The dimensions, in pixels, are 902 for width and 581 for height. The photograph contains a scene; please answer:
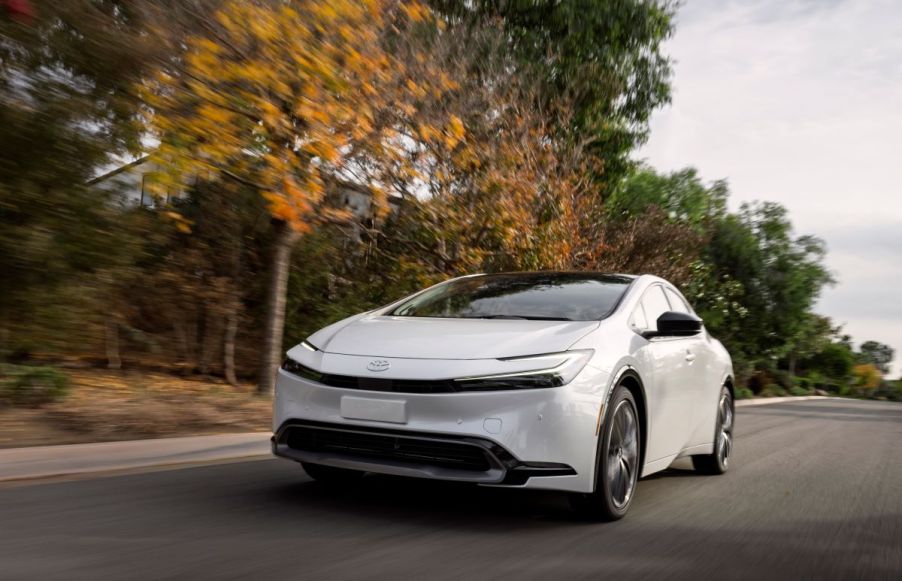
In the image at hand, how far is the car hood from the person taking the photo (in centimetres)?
489

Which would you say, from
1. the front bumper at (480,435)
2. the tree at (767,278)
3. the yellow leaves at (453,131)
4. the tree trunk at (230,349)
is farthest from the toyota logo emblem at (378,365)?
the tree at (767,278)

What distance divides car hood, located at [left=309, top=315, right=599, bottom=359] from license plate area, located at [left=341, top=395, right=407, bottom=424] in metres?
0.29

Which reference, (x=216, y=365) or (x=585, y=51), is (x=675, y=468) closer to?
(x=216, y=365)

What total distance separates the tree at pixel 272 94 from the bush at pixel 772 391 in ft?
118

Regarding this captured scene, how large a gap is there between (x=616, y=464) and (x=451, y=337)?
1200 millimetres

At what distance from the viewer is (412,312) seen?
20.5 feet

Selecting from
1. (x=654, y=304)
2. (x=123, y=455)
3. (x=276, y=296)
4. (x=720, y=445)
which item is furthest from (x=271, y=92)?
(x=720, y=445)

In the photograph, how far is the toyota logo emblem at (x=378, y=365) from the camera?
4.85 m

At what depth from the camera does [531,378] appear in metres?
4.70

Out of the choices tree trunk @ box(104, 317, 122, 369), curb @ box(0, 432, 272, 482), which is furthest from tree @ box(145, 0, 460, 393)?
tree trunk @ box(104, 317, 122, 369)

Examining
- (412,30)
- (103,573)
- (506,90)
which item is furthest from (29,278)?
(506,90)

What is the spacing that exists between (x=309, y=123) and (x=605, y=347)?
5.24 m

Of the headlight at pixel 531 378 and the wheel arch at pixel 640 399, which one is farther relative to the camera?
the wheel arch at pixel 640 399

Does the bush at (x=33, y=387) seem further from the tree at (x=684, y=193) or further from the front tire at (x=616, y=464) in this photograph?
the tree at (x=684, y=193)
